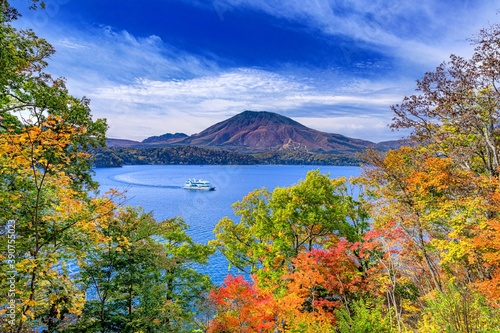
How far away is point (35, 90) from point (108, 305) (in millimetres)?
7666

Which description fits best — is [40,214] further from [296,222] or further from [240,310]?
[296,222]

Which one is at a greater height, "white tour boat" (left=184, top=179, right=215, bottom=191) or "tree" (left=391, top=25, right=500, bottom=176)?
"tree" (left=391, top=25, right=500, bottom=176)

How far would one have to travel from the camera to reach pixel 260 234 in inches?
677


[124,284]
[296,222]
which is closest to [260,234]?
[296,222]

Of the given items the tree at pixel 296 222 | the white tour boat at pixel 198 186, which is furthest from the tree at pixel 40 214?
the white tour boat at pixel 198 186

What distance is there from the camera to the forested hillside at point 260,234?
5.68 m

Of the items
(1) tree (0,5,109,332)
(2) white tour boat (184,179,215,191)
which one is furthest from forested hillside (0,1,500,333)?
(2) white tour boat (184,179,215,191)

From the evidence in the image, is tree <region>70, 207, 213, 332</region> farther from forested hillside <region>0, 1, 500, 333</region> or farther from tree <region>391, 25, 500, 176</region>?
tree <region>391, 25, 500, 176</region>

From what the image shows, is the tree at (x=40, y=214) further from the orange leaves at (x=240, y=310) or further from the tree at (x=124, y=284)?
the orange leaves at (x=240, y=310)

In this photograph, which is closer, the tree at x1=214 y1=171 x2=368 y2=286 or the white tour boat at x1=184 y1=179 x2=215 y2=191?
the tree at x1=214 y1=171 x2=368 y2=286

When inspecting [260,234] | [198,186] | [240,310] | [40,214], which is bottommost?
[198,186]

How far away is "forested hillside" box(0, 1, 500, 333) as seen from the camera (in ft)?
18.6

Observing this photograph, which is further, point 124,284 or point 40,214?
point 124,284

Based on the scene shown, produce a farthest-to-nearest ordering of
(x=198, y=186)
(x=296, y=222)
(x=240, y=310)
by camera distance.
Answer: (x=198, y=186)
(x=296, y=222)
(x=240, y=310)
